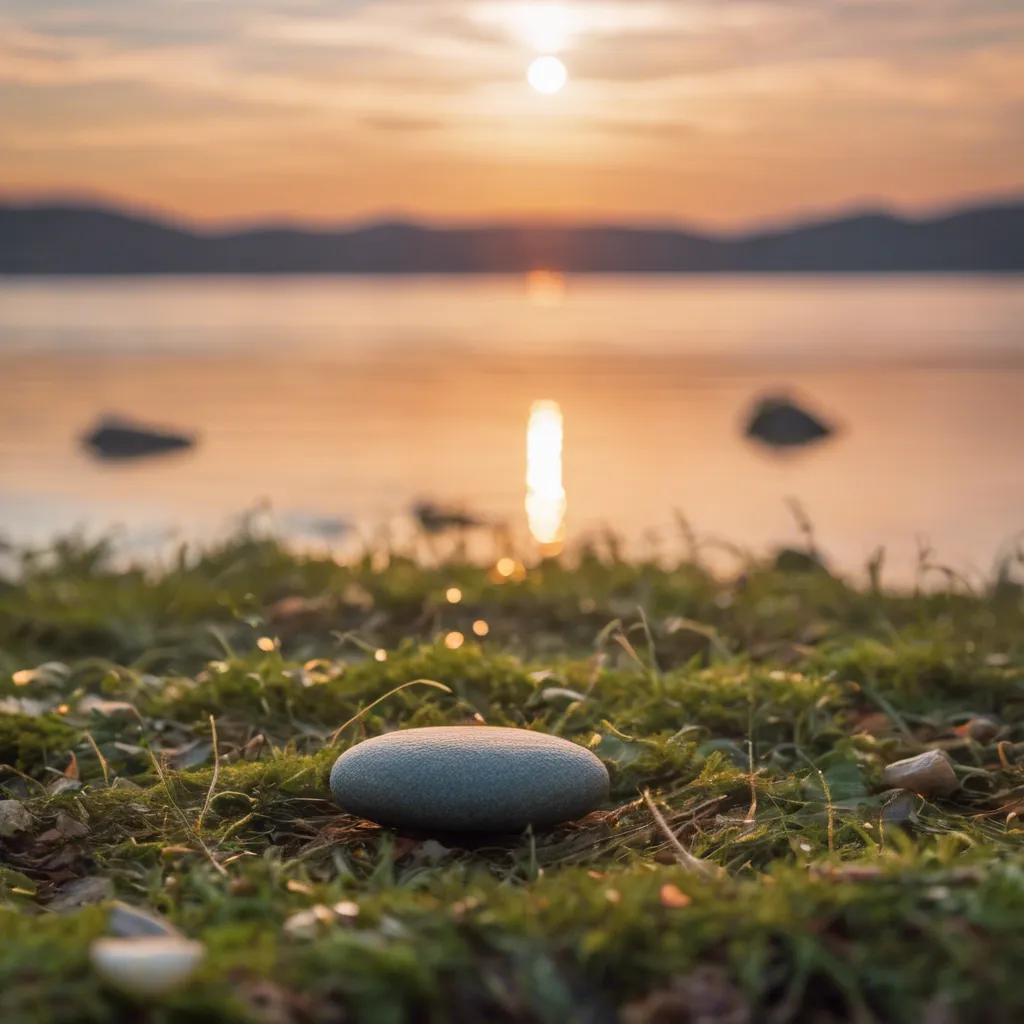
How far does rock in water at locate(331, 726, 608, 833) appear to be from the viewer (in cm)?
294

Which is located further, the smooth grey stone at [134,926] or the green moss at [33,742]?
the green moss at [33,742]

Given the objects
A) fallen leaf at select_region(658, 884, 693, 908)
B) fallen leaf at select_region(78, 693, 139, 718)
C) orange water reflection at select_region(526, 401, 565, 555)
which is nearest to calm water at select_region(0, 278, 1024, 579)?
orange water reflection at select_region(526, 401, 565, 555)

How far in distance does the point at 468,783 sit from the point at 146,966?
3.60 ft

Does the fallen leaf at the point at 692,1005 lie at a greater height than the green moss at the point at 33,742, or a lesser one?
greater

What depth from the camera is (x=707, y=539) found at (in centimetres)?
539

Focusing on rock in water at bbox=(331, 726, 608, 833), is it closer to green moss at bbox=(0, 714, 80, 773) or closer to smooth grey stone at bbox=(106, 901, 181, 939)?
smooth grey stone at bbox=(106, 901, 181, 939)

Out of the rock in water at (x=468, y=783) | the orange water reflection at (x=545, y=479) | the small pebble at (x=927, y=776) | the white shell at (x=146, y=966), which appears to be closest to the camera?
the white shell at (x=146, y=966)

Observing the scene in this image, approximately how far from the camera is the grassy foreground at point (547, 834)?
2100 millimetres

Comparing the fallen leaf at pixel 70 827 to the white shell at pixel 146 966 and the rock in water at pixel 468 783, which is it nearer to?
the rock in water at pixel 468 783

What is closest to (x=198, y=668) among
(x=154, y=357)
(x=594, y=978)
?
(x=594, y=978)

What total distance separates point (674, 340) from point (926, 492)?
34.8 meters

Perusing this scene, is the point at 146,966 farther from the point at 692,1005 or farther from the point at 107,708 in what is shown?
the point at 107,708

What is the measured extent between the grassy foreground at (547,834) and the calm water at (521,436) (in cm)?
197

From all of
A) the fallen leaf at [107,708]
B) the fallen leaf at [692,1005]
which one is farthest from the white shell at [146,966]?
the fallen leaf at [107,708]
